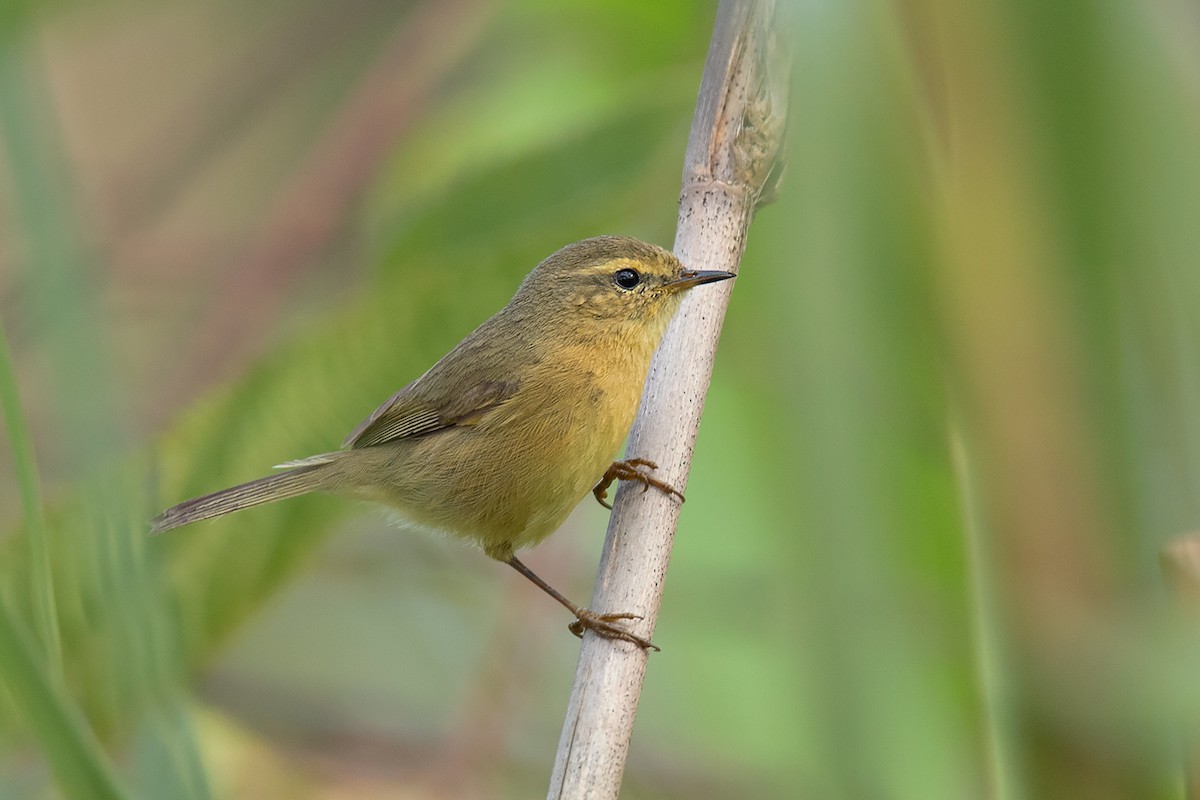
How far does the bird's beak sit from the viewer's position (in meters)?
2.38

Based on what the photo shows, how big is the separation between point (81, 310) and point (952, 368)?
134 centimetres

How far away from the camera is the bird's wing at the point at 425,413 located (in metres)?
3.16

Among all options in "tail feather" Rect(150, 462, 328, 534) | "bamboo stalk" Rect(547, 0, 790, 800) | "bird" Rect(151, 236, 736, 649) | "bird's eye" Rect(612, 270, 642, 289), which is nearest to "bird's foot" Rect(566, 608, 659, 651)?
"bamboo stalk" Rect(547, 0, 790, 800)

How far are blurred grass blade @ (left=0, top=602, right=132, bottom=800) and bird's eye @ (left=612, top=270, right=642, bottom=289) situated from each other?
77.8 inches

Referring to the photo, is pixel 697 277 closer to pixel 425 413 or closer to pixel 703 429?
pixel 703 429

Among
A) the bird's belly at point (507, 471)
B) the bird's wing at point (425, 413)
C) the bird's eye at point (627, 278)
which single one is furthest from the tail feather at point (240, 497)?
the bird's eye at point (627, 278)

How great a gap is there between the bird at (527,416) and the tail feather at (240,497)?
0.04 feet

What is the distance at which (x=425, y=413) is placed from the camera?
323 centimetres

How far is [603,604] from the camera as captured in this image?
6.83 ft

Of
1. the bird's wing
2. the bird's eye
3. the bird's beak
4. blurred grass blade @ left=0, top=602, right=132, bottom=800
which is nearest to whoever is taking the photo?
blurred grass blade @ left=0, top=602, right=132, bottom=800

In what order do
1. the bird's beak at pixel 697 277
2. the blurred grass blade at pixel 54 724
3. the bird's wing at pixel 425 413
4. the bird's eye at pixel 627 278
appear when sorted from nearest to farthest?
the blurred grass blade at pixel 54 724
the bird's beak at pixel 697 277
the bird's eye at pixel 627 278
the bird's wing at pixel 425 413

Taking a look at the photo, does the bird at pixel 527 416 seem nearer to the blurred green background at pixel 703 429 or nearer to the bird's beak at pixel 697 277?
the bird's beak at pixel 697 277

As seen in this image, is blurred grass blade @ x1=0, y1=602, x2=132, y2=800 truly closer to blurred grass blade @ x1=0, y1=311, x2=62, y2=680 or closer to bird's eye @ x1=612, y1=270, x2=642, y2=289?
blurred grass blade @ x1=0, y1=311, x2=62, y2=680

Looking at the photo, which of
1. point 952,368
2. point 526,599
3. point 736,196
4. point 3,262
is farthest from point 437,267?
point 3,262
